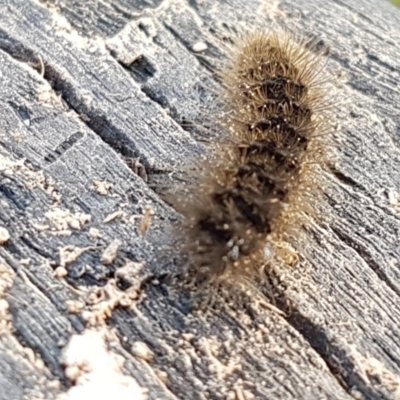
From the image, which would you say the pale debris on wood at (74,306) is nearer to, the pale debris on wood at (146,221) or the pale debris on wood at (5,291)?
the pale debris on wood at (5,291)

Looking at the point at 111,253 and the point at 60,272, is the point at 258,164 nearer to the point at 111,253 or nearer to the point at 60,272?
the point at 111,253

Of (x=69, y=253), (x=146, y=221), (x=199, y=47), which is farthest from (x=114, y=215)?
(x=199, y=47)

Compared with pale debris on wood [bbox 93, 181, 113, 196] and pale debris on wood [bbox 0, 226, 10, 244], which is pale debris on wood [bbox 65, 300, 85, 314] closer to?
pale debris on wood [bbox 0, 226, 10, 244]

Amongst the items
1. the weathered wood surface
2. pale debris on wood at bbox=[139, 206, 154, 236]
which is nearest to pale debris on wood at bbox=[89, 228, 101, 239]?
the weathered wood surface

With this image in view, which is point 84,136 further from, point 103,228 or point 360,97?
point 360,97

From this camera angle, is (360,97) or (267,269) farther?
(360,97)

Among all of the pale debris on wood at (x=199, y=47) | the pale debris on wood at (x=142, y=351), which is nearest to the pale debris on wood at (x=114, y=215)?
the pale debris on wood at (x=142, y=351)

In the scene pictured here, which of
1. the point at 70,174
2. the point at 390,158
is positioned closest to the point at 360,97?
the point at 390,158
